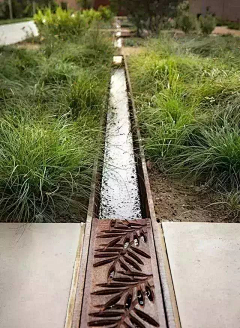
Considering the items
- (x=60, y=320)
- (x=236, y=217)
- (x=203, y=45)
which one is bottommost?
(x=60, y=320)

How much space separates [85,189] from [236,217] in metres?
0.95

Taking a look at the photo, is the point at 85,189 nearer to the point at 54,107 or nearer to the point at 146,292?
the point at 146,292

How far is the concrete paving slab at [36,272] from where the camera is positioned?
1.53 m

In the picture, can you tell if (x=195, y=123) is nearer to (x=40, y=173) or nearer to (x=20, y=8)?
(x=40, y=173)

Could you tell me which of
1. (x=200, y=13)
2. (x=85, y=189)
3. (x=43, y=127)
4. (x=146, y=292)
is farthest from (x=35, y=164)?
(x=200, y=13)

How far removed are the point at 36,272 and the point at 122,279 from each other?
0.39 m

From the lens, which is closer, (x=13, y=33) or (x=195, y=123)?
(x=195, y=123)

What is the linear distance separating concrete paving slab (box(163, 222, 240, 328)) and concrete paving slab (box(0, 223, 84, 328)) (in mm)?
481

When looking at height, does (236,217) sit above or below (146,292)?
above

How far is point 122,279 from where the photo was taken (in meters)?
1.76

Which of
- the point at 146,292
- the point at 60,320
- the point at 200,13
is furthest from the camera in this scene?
the point at 200,13

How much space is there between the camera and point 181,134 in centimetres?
311

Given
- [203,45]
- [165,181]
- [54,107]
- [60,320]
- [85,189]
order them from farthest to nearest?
[203,45], [54,107], [165,181], [85,189], [60,320]

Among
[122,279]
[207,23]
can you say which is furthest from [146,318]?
[207,23]
